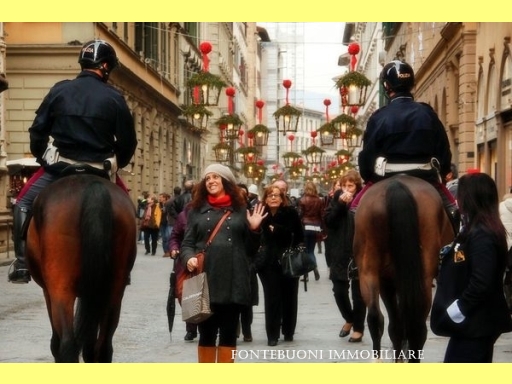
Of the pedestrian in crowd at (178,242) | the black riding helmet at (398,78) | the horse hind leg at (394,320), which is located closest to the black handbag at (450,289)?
the horse hind leg at (394,320)

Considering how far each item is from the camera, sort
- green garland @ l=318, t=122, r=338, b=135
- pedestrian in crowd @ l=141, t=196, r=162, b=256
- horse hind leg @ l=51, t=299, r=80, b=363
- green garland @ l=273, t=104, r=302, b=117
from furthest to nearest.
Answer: green garland @ l=318, t=122, r=338, b=135
green garland @ l=273, t=104, r=302, b=117
pedestrian in crowd @ l=141, t=196, r=162, b=256
horse hind leg @ l=51, t=299, r=80, b=363

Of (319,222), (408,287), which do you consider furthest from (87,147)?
(319,222)

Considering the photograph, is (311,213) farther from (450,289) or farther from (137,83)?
(137,83)

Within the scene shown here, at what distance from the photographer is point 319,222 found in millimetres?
24797

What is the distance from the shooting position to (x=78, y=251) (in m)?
8.28

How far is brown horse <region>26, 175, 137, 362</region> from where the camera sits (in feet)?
26.9

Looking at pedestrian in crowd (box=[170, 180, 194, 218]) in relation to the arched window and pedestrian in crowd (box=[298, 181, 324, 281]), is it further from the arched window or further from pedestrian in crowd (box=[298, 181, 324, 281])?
the arched window

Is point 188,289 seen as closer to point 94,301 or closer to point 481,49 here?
point 94,301

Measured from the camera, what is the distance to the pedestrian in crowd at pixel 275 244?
13391 mm

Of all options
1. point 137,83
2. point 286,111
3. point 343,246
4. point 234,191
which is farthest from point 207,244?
point 137,83

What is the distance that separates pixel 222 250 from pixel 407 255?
1405 millimetres

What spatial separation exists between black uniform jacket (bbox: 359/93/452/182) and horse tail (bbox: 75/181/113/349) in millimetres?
2694

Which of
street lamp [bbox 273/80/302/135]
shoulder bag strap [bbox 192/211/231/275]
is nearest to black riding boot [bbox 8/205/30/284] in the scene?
shoulder bag strap [bbox 192/211/231/275]
